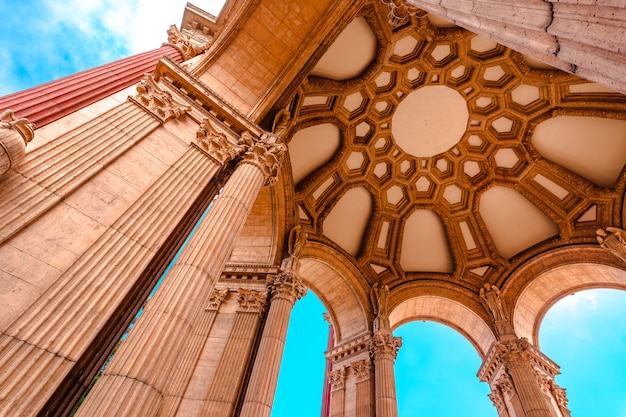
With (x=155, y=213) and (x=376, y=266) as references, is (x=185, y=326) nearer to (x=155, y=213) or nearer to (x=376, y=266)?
(x=155, y=213)

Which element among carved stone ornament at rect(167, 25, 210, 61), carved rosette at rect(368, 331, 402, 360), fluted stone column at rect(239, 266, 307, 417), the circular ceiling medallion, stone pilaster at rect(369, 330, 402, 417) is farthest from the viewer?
the circular ceiling medallion

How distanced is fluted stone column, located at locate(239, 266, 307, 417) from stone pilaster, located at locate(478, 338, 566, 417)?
6830 millimetres

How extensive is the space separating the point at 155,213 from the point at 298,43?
5064 mm

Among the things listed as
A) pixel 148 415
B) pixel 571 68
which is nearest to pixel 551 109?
pixel 571 68

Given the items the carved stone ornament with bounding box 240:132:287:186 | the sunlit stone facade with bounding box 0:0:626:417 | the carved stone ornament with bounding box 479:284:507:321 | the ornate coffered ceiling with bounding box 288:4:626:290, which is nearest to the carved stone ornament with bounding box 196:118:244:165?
the sunlit stone facade with bounding box 0:0:626:417

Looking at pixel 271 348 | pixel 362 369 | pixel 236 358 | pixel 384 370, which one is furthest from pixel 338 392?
pixel 236 358

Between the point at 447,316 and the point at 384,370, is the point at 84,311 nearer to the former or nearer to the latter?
the point at 384,370

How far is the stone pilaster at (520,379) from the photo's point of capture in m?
9.11

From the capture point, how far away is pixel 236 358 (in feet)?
22.3

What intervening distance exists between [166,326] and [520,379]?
10.4 metres

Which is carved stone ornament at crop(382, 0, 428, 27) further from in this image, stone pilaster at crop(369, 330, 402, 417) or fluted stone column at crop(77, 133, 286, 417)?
stone pilaster at crop(369, 330, 402, 417)

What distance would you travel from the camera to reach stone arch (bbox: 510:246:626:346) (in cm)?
1108

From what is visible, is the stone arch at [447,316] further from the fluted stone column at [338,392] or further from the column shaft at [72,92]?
the column shaft at [72,92]

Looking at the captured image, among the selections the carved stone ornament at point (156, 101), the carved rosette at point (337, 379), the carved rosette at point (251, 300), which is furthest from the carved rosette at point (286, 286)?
the carved stone ornament at point (156, 101)
